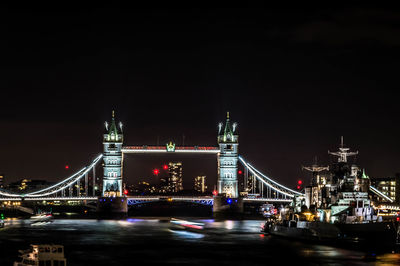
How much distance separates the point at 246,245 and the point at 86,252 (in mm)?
13207

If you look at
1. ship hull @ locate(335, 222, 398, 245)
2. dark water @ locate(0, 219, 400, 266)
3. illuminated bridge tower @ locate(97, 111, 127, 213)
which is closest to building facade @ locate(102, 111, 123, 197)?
illuminated bridge tower @ locate(97, 111, 127, 213)

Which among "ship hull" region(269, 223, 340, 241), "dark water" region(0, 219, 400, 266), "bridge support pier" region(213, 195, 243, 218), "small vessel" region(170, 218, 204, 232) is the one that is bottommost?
"dark water" region(0, 219, 400, 266)

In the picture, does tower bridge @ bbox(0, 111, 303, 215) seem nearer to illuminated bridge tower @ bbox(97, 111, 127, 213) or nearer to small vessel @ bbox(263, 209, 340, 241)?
illuminated bridge tower @ bbox(97, 111, 127, 213)

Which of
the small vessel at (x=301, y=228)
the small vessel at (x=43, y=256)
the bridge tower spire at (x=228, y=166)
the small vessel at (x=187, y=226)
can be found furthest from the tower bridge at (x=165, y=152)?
the small vessel at (x=43, y=256)

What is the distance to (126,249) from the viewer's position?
53.9 meters

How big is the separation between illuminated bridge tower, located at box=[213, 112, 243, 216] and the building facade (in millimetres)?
15762

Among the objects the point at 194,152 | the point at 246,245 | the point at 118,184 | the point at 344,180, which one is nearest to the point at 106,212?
the point at 118,184

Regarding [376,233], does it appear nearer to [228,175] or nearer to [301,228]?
[301,228]

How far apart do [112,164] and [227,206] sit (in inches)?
769

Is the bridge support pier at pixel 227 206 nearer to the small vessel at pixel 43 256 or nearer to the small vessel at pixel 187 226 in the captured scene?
the small vessel at pixel 187 226

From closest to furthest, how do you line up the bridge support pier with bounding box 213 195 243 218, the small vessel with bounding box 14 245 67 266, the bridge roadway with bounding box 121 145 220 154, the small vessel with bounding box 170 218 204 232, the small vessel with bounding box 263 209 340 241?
1. the small vessel with bounding box 14 245 67 266
2. the small vessel with bounding box 263 209 340 241
3. the small vessel with bounding box 170 218 204 232
4. the bridge roadway with bounding box 121 145 220 154
5. the bridge support pier with bounding box 213 195 243 218

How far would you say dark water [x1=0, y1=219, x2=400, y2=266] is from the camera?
151ft

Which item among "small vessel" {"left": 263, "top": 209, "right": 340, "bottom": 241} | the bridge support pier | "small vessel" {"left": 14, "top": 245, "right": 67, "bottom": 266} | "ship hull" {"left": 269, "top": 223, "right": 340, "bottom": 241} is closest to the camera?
"small vessel" {"left": 14, "top": 245, "right": 67, "bottom": 266}

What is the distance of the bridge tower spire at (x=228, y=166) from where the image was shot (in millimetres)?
112938
